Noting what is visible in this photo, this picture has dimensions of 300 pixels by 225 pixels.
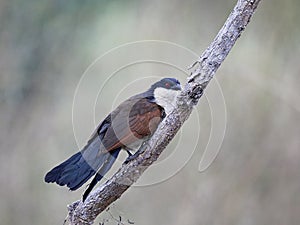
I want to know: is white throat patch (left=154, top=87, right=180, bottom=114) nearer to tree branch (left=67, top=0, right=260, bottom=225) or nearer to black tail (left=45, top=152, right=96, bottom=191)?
tree branch (left=67, top=0, right=260, bottom=225)

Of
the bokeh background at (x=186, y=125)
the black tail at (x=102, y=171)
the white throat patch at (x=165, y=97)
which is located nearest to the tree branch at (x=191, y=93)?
the black tail at (x=102, y=171)

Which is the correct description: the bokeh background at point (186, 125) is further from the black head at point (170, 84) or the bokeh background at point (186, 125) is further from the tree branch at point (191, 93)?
the tree branch at point (191, 93)

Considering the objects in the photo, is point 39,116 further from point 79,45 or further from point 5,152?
point 79,45

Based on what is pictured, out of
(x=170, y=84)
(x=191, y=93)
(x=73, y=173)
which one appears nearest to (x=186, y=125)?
(x=170, y=84)

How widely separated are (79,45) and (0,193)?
119cm

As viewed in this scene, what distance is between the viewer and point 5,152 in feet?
13.9

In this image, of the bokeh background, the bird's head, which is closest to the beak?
the bird's head

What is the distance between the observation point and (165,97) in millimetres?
1979

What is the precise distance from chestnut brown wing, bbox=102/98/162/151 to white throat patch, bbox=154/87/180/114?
2 centimetres

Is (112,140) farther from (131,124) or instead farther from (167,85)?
(167,85)

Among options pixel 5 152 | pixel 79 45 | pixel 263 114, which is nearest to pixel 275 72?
pixel 263 114

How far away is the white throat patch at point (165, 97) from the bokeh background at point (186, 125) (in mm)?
1345

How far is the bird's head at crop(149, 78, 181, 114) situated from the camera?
6.41 feet

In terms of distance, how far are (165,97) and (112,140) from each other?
0.76 feet
